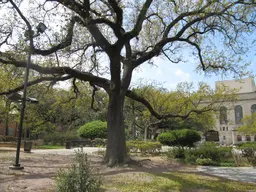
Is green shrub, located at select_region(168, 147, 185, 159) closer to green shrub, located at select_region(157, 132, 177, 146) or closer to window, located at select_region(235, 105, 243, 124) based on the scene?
green shrub, located at select_region(157, 132, 177, 146)

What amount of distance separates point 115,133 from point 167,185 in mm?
4752

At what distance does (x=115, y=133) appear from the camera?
11359 millimetres

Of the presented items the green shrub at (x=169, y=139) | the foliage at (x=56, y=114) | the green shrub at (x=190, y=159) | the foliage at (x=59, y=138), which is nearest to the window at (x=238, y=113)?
the foliage at (x=56, y=114)

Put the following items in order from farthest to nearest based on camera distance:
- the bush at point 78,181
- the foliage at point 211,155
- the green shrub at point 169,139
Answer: the green shrub at point 169,139 → the foliage at point 211,155 → the bush at point 78,181

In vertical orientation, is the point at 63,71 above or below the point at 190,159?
above

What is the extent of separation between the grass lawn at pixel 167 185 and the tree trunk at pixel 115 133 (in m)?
2.71

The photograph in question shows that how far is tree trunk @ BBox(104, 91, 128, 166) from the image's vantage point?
1110 centimetres

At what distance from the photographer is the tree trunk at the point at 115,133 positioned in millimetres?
11102

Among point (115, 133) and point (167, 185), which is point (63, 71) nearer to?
point (115, 133)

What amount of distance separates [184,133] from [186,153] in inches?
265

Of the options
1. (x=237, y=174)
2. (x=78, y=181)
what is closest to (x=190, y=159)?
(x=237, y=174)

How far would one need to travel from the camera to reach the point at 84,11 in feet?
32.7

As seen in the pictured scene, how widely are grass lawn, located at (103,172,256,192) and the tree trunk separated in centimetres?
271

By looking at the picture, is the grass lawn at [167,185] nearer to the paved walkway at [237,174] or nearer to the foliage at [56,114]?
the paved walkway at [237,174]
